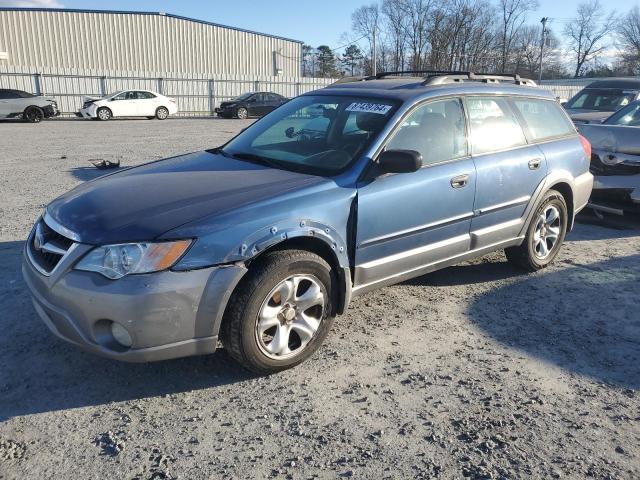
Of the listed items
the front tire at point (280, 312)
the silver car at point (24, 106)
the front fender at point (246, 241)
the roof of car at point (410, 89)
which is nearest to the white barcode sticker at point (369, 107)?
the roof of car at point (410, 89)

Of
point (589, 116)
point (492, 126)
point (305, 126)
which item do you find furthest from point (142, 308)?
point (589, 116)

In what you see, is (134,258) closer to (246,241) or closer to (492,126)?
(246,241)

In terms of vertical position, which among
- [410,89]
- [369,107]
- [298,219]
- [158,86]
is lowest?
[298,219]

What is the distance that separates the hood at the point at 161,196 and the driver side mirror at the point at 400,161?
0.41m

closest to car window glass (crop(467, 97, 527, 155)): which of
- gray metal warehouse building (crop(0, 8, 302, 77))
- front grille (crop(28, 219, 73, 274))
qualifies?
front grille (crop(28, 219, 73, 274))

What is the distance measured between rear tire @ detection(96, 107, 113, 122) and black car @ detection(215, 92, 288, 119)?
5.67 m

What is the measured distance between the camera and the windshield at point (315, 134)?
12.6ft

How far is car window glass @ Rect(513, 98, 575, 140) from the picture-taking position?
16.3 ft

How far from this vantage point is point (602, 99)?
453 inches

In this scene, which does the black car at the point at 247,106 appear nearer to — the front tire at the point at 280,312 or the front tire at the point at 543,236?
the front tire at the point at 543,236

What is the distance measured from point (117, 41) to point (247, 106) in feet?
51.1

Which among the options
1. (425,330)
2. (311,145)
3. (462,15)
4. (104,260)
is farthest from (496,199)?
(462,15)

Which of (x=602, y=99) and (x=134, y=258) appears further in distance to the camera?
(x=602, y=99)

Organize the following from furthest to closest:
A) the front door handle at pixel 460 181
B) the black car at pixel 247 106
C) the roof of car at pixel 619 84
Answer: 1. the black car at pixel 247 106
2. the roof of car at pixel 619 84
3. the front door handle at pixel 460 181
